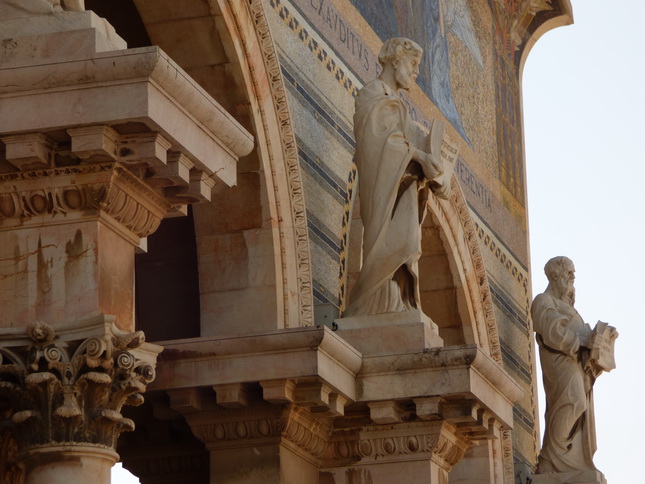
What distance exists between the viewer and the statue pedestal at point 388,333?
926 centimetres

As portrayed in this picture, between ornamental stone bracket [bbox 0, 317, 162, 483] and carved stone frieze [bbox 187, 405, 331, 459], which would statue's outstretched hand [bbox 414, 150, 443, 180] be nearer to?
carved stone frieze [bbox 187, 405, 331, 459]

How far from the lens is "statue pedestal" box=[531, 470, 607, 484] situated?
1372 centimetres

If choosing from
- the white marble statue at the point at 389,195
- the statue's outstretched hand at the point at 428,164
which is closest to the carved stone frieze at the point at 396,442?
the white marble statue at the point at 389,195

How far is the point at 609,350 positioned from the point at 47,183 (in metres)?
7.98

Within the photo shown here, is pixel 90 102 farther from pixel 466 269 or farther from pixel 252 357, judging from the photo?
pixel 466 269

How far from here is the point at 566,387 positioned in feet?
45.4

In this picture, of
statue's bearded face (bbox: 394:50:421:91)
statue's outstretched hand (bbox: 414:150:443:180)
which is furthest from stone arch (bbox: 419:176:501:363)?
statue's outstretched hand (bbox: 414:150:443:180)

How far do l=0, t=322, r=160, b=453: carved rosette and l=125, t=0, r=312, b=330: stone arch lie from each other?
350 centimetres

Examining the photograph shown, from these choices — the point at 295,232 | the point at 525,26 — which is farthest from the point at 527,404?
the point at 295,232

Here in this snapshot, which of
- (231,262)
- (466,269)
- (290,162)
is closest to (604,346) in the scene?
(466,269)

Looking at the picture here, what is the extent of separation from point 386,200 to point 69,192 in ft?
11.5

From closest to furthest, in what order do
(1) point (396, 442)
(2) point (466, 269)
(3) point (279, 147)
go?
1. (1) point (396, 442)
2. (3) point (279, 147)
3. (2) point (466, 269)

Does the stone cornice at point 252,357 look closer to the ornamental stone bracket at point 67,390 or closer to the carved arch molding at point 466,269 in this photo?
the ornamental stone bracket at point 67,390

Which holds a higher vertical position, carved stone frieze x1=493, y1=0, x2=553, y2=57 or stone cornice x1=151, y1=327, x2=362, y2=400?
carved stone frieze x1=493, y1=0, x2=553, y2=57
